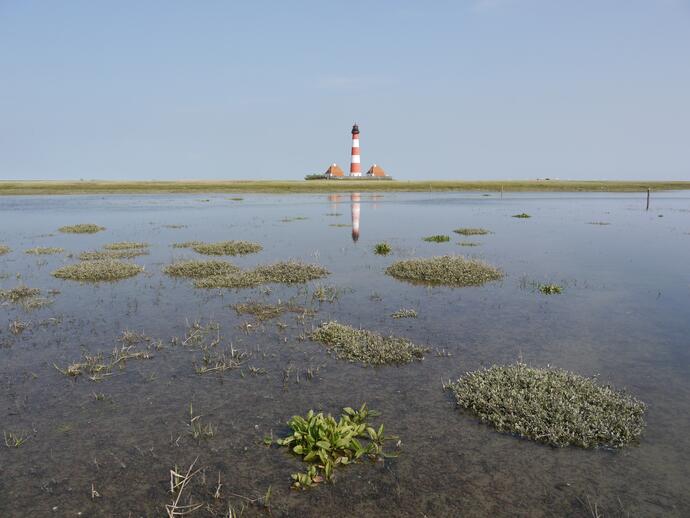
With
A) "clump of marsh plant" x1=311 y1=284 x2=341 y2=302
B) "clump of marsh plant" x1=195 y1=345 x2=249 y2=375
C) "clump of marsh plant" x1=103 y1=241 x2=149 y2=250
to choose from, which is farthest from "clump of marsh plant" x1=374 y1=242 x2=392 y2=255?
"clump of marsh plant" x1=195 y1=345 x2=249 y2=375

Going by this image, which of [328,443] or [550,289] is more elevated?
[550,289]

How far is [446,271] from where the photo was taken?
23453mm

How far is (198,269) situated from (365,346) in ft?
43.9

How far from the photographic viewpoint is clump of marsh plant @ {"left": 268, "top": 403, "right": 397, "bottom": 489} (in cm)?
817

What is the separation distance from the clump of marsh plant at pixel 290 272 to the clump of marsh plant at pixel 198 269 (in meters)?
1.72

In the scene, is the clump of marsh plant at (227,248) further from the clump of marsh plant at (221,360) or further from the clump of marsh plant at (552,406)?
the clump of marsh plant at (552,406)

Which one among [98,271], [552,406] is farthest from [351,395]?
[98,271]

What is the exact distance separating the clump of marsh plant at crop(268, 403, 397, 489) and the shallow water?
11.5 inches

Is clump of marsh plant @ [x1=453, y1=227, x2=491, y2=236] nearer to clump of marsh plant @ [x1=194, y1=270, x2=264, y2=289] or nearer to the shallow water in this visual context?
the shallow water

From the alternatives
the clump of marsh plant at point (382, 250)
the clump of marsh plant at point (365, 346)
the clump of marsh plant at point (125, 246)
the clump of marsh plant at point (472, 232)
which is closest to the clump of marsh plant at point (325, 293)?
the clump of marsh plant at point (365, 346)

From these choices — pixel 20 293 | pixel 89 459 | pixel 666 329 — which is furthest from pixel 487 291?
pixel 20 293

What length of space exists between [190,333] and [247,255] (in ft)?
49.9

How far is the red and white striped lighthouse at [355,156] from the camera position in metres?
165

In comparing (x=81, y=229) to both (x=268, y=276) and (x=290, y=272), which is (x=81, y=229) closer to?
(x=268, y=276)
